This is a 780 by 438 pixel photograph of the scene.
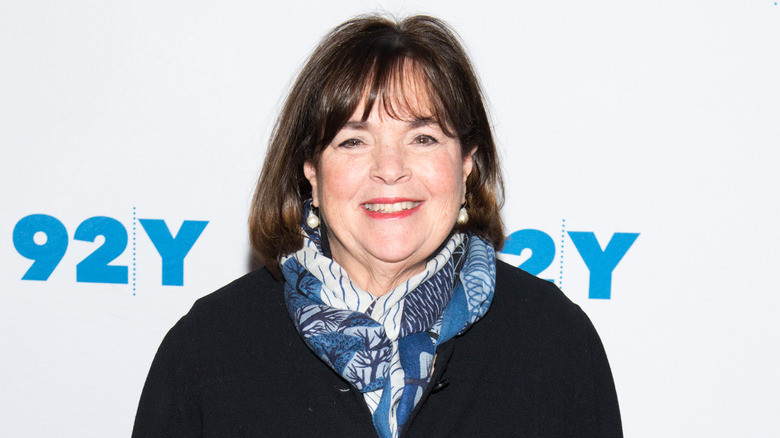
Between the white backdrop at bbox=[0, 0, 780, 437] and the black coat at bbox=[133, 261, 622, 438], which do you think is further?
the white backdrop at bbox=[0, 0, 780, 437]

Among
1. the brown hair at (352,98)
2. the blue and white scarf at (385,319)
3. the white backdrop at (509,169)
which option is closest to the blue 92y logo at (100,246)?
the white backdrop at (509,169)

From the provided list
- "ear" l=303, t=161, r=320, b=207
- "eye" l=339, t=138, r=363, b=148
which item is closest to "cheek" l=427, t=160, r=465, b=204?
"eye" l=339, t=138, r=363, b=148

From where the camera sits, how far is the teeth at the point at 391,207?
1.28 metres

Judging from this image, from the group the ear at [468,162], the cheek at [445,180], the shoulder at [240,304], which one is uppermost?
the ear at [468,162]

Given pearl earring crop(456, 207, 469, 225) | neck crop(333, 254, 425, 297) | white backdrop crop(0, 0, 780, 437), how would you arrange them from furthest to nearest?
1. white backdrop crop(0, 0, 780, 437)
2. pearl earring crop(456, 207, 469, 225)
3. neck crop(333, 254, 425, 297)

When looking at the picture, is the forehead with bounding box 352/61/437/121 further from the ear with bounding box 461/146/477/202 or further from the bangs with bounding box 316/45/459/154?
the ear with bounding box 461/146/477/202

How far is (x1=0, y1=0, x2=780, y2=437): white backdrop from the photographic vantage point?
1.83m

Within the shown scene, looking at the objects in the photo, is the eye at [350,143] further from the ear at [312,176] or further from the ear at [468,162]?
the ear at [468,162]

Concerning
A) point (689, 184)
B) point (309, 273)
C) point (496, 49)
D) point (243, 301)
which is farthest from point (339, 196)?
point (689, 184)

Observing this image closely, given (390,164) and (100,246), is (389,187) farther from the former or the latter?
(100,246)

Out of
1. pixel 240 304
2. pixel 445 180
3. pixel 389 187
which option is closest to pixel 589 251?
pixel 445 180

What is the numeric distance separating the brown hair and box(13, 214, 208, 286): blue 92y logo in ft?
1.67

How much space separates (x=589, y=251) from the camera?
1.89 meters

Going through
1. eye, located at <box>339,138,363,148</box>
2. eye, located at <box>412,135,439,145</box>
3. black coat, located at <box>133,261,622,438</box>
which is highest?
eye, located at <box>412,135,439,145</box>
